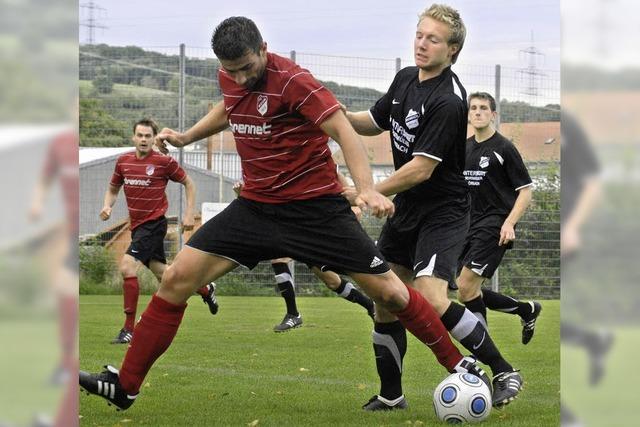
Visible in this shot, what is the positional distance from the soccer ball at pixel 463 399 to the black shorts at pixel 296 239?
0.79m

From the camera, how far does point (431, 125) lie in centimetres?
523

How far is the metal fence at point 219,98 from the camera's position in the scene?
744 inches

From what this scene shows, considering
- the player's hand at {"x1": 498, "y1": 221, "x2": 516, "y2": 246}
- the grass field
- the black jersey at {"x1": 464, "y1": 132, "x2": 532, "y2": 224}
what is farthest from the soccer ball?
the black jersey at {"x1": 464, "y1": 132, "x2": 532, "y2": 224}

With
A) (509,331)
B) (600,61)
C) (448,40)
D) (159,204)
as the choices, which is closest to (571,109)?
(600,61)

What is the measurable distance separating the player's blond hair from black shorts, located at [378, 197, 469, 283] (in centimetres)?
84

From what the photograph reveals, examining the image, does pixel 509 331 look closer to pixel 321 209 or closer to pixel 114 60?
pixel 321 209

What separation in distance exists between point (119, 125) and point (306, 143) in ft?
49.3

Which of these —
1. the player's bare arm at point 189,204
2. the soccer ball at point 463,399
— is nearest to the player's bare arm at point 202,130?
the soccer ball at point 463,399

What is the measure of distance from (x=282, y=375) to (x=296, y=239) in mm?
2861

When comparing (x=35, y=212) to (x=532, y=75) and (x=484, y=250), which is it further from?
(x=532, y=75)

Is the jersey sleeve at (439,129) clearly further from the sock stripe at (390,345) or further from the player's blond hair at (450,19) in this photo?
the sock stripe at (390,345)

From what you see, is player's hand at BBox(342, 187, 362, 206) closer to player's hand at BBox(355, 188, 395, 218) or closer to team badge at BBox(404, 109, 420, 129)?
player's hand at BBox(355, 188, 395, 218)

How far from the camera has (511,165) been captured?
7867 millimetres

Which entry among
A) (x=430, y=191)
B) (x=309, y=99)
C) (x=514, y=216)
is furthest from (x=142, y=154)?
(x=309, y=99)
